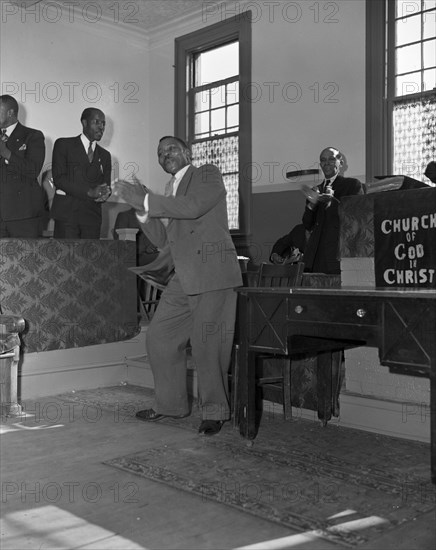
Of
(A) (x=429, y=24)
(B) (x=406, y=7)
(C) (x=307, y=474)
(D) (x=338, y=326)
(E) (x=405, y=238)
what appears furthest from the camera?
(B) (x=406, y=7)

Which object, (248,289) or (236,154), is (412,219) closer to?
(248,289)

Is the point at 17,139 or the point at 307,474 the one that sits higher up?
the point at 17,139

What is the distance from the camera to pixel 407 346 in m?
2.72

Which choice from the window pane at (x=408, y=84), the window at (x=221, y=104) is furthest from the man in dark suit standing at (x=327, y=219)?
the window at (x=221, y=104)

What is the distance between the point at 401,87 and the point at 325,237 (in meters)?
2.14

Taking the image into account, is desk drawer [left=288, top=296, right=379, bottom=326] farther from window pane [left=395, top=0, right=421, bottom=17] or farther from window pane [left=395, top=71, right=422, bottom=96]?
window pane [left=395, top=0, right=421, bottom=17]

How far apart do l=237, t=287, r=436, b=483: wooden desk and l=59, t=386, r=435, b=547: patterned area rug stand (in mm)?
217

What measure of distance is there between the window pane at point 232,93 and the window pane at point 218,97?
6 centimetres

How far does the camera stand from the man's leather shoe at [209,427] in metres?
3.87

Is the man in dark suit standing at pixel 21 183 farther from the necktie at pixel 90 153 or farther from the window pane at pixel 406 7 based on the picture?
the window pane at pixel 406 7

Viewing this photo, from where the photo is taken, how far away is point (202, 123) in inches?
352

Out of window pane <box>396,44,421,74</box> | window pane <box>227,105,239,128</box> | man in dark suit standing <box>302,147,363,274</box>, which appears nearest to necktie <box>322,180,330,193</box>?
man in dark suit standing <box>302,147,363,274</box>

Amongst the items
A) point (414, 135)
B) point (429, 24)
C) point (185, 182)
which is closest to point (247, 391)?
point (185, 182)

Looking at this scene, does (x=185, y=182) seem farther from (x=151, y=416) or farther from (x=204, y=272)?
(x=151, y=416)
